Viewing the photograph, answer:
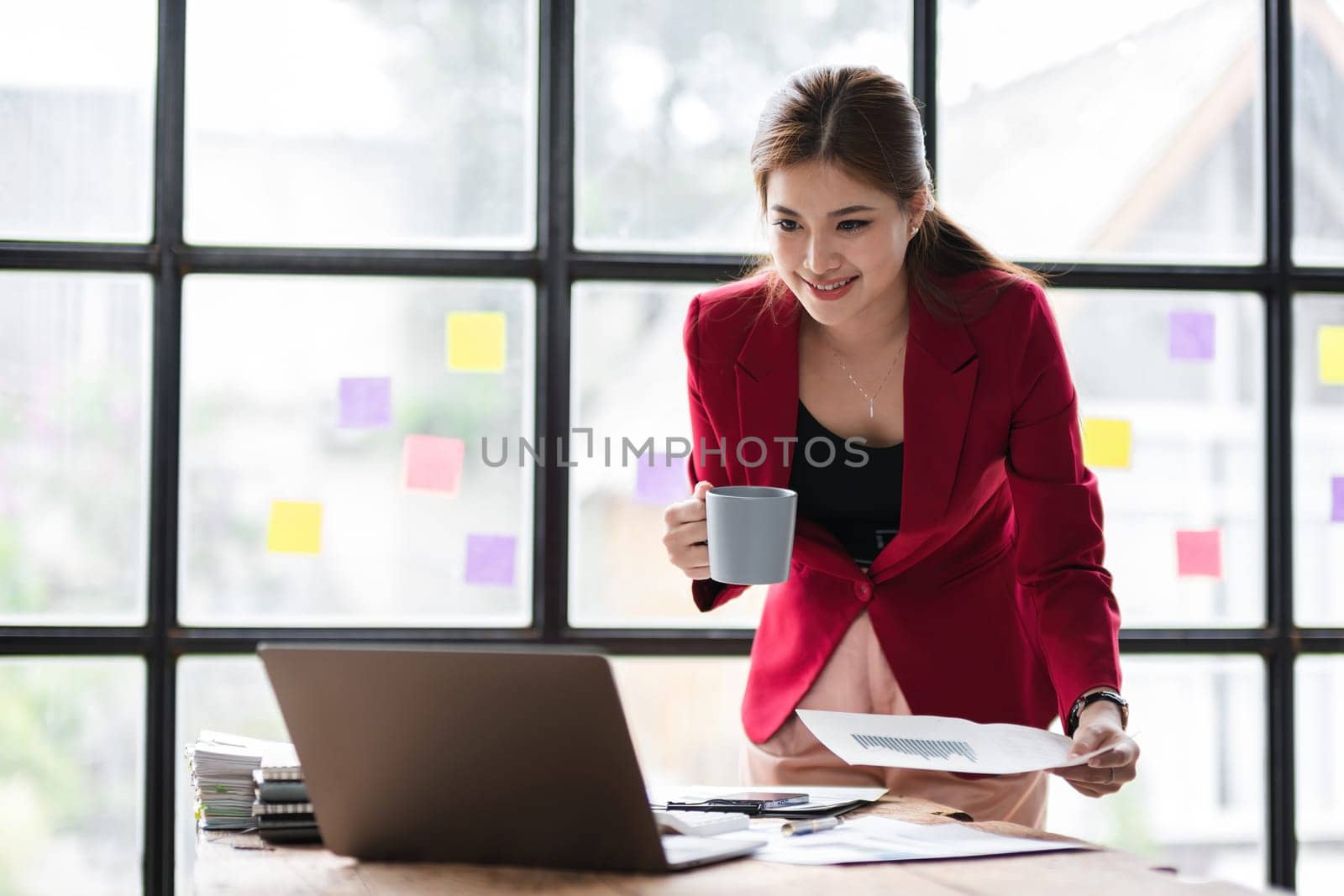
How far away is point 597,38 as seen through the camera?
7.72 feet

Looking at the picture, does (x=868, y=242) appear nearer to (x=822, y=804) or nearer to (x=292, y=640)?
(x=822, y=804)

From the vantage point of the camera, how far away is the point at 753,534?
131cm

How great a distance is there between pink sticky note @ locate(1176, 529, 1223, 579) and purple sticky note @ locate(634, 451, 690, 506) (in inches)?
40.9

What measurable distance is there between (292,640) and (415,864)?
132cm

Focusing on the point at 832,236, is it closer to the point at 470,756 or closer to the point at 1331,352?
the point at 470,756

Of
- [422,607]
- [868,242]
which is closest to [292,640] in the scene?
[422,607]

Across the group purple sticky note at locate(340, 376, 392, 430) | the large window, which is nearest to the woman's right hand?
the large window

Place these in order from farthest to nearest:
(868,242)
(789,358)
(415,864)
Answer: (789,358) < (868,242) < (415,864)

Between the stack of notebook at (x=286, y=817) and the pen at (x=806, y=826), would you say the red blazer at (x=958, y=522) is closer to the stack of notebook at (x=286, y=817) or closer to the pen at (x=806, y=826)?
the pen at (x=806, y=826)

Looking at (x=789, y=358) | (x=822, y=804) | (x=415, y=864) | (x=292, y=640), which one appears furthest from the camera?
(x=292, y=640)

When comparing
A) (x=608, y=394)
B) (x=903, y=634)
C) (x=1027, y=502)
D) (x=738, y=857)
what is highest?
(x=608, y=394)

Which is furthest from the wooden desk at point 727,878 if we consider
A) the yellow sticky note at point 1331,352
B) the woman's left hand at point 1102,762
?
the yellow sticky note at point 1331,352

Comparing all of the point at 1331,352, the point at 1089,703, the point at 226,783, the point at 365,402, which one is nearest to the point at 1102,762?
the point at 1089,703

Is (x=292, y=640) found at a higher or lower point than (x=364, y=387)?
lower
